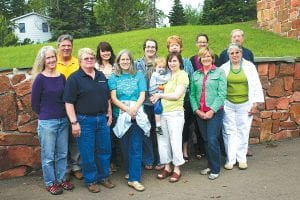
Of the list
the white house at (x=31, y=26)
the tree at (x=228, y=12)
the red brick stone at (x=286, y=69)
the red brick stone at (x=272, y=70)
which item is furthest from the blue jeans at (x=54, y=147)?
the white house at (x=31, y=26)

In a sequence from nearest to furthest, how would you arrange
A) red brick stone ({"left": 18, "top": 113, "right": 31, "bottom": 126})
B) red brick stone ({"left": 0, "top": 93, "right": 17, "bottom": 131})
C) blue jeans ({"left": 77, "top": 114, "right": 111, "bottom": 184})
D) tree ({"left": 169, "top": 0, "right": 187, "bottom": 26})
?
blue jeans ({"left": 77, "top": 114, "right": 111, "bottom": 184})
red brick stone ({"left": 0, "top": 93, "right": 17, "bottom": 131})
red brick stone ({"left": 18, "top": 113, "right": 31, "bottom": 126})
tree ({"left": 169, "top": 0, "right": 187, "bottom": 26})

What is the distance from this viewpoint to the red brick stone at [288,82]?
7450 mm

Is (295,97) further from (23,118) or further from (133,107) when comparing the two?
(23,118)

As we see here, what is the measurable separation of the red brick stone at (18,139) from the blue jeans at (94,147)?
114 cm

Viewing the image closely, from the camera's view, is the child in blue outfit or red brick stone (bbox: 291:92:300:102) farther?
red brick stone (bbox: 291:92:300:102)

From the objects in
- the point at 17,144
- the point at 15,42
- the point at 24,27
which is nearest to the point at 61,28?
the point at 15,42

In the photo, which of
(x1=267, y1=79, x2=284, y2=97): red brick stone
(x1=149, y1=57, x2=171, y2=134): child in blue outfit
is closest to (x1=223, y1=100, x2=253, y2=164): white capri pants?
(x1=149, y1=57, x2=171, y2=134): child in blue outfit

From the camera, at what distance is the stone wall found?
42.9 ft

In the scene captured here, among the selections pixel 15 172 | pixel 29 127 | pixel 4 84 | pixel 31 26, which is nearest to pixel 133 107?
pixel 29 127

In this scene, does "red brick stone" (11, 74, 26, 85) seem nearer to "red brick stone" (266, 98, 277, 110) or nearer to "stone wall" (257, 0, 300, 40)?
"red brick stone" (266, 98, 277, 110)

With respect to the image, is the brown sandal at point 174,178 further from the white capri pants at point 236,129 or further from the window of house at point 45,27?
the window of house at point 45,27

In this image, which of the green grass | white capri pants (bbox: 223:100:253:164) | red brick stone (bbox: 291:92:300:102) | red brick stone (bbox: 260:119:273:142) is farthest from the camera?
the green grass

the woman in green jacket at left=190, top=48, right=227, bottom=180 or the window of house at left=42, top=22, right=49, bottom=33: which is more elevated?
the window of house at left=42, top=22, right=49, bottom=33

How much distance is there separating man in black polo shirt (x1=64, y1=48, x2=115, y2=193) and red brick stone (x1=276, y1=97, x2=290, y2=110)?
3510 millimetres
